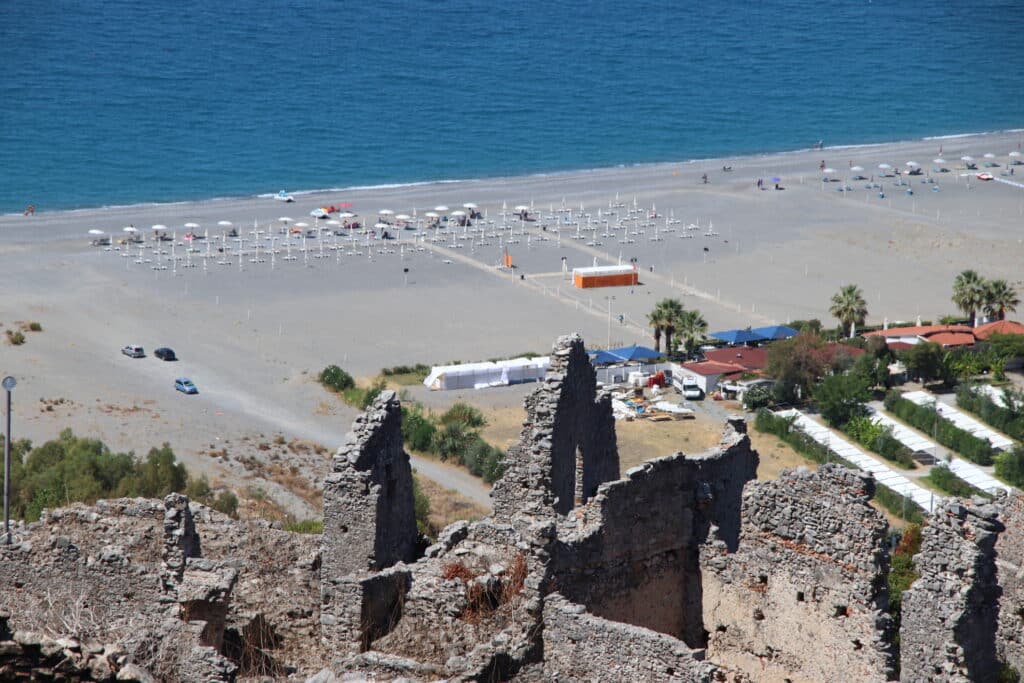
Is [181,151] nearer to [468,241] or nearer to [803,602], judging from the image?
[468,241]

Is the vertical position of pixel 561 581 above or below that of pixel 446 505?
above

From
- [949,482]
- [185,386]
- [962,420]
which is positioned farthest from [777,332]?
[185,386]

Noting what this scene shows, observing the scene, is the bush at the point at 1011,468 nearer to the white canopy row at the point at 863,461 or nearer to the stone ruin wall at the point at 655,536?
the white canopy row at the point at 863,461

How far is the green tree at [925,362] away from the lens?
2442 inches

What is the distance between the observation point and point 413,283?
8394cm

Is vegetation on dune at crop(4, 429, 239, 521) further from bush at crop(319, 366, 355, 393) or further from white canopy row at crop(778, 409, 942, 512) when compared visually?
bush at crop(319, 366, 355, 393)

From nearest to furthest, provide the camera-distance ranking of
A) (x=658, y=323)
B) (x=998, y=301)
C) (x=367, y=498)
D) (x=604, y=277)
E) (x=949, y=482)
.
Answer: (x=367, y=498), (x=949, y=482), (x=658, y=323), (x=998, y=301), (x=604, y=277)

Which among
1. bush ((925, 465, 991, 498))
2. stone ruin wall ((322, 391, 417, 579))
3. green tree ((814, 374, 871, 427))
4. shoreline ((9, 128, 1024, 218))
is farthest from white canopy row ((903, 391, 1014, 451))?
shoreline ((9, 128, 1024, 218))

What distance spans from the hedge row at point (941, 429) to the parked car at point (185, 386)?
2459 cm

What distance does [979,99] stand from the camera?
174m

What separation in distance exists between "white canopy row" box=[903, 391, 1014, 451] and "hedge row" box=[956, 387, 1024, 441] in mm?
325

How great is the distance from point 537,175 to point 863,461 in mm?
80170

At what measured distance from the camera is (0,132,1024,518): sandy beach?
61469 mm

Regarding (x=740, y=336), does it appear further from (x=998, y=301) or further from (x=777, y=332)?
(x=998, y=301)
